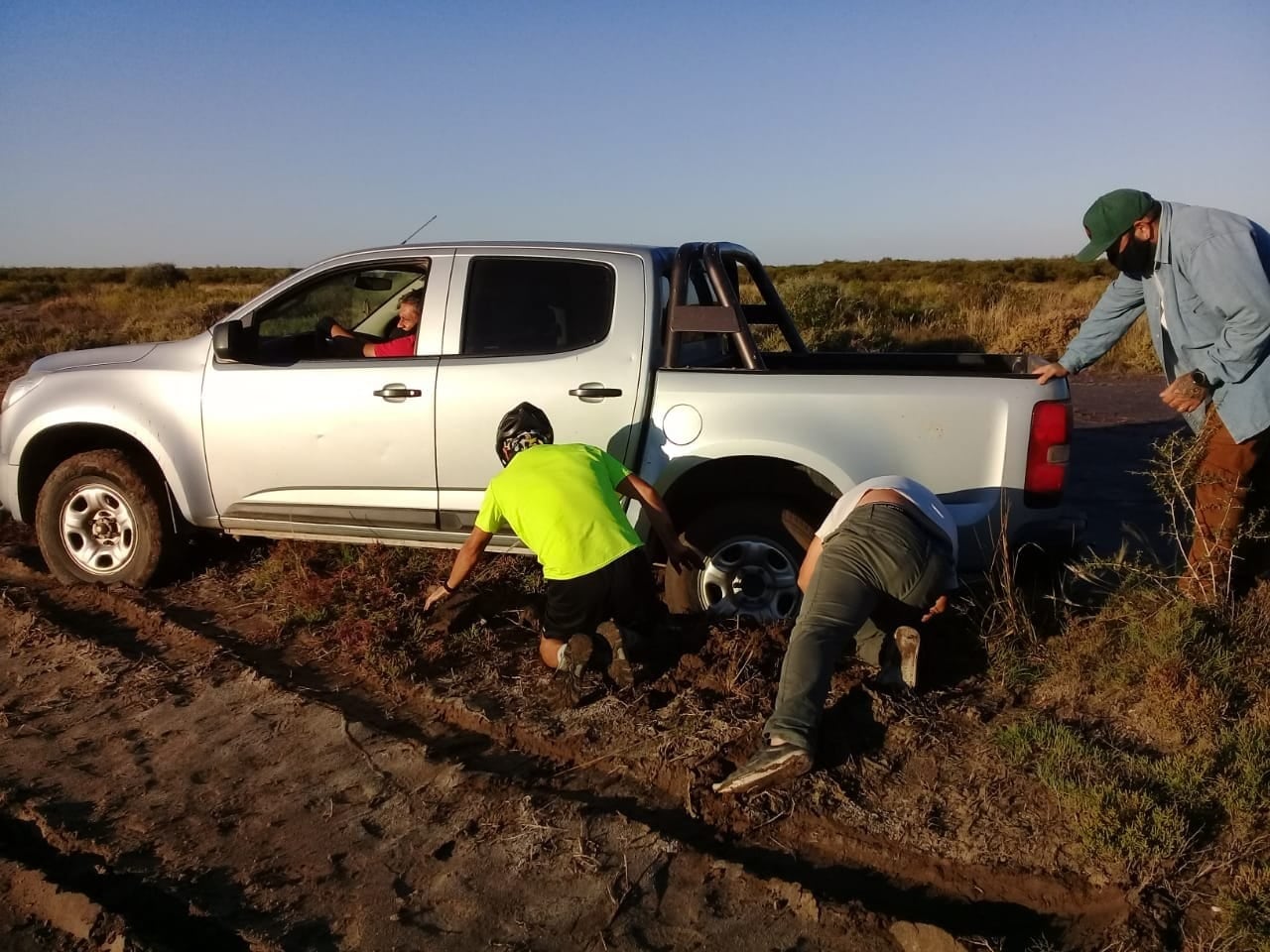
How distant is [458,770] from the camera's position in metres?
3.82

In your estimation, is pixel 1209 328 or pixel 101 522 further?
pixel 101 522

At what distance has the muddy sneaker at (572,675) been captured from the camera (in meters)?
4.34

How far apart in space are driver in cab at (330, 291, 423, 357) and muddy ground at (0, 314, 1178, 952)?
1371 millimetres

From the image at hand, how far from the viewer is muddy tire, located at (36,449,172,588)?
5.71 metres

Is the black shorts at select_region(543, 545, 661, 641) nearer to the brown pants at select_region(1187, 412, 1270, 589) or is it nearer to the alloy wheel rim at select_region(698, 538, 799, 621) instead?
the alloy wheel rim at select_region(698, 538, 799, 621)

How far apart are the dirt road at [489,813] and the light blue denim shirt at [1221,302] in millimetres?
1677

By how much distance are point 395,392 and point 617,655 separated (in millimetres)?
1785

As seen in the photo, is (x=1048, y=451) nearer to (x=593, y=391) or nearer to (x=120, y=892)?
(x=593, y=391)

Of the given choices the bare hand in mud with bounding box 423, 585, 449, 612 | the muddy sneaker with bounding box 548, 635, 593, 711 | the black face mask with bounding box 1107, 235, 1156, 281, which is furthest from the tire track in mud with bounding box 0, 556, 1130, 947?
the black face mask with bounding box 1107, 235, 1156, 281

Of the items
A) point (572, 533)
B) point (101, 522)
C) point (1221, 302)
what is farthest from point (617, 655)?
point (101, 522)

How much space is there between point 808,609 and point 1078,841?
1215 mm

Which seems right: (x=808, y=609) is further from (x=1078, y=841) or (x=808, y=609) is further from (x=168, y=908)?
(x=168, y=908)

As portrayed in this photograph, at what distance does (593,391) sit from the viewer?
495 centimetres

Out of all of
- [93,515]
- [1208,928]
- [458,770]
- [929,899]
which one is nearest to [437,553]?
[93,515]
